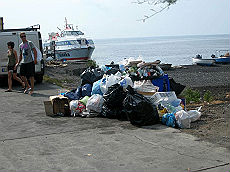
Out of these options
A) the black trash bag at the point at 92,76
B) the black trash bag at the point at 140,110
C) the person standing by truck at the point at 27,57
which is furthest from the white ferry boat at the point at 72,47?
the black trash bag at the point at 140,110

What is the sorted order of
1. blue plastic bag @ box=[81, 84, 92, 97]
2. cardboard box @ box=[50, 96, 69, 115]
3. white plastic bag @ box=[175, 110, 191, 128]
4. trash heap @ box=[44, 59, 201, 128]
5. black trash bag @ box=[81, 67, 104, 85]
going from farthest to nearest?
1. black trash bag @ box=[81, 67, 104, 85]
2. blue plastic bag @ box=[81, 84, 92, 97]
3. cardboard box @ box=[50, 96, 69, 115]
4. trash heap @ box=[44, 59, 201, 128]
5. white plastic bag @ box=[175, 110, 191, 128]

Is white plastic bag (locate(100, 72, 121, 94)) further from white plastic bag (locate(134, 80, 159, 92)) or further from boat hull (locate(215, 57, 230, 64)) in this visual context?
boat hull (locate(215, 57, 230, 64))

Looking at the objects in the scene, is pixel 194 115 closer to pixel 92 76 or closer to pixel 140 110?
pixel 140 110

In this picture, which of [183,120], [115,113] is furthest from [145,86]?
[183,120]

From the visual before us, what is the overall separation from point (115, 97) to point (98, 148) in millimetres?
2259

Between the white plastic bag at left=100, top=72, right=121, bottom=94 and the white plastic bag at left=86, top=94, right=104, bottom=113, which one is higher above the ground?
the white plastic bag at left=100, top=72, right=121, bottom=94

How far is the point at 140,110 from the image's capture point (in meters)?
7.70

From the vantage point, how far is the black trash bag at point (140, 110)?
7719mm

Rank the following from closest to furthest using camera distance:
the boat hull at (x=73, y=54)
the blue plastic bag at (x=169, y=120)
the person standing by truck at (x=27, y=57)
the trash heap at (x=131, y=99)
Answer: the blue plastic bag at (x=169, y=120), the trash heap at (x=131, y=99), the person standing by truck at (x=27, y=57), the boat hull at (x=73, y=54)

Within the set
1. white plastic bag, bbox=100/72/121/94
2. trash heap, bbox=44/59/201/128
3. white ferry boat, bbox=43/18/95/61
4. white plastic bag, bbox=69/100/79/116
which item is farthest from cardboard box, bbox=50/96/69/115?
white ferry boat, bbox=43/18/95/61

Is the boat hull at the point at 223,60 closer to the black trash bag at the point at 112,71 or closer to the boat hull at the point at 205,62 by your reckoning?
the boat hull at the point at 205,62

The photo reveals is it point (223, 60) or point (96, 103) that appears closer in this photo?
point (96, 103)

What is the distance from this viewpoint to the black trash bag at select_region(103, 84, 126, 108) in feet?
28.0

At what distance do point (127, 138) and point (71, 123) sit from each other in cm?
181
